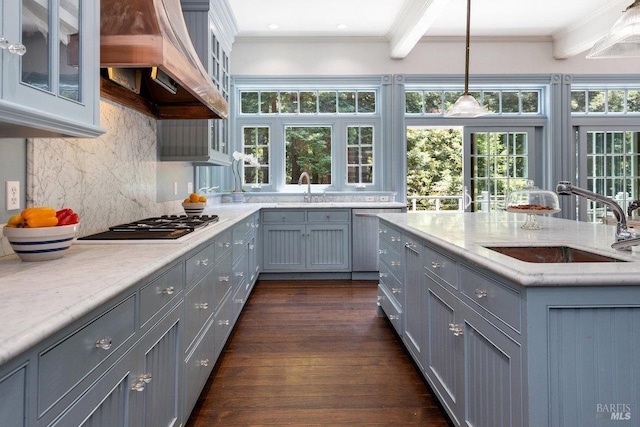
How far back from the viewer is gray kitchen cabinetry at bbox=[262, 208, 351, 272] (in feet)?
15.5

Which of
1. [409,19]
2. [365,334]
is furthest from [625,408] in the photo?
[409,19]

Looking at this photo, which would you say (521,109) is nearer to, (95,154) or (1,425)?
(95,154)

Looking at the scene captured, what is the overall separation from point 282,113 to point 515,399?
4.75 meters

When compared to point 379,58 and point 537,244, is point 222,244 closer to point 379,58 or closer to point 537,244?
point 537,244

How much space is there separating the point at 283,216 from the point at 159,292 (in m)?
3.36

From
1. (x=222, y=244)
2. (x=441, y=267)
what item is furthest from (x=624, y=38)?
(x=222, y=244)

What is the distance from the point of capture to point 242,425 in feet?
6.00

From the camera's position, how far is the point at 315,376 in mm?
2305

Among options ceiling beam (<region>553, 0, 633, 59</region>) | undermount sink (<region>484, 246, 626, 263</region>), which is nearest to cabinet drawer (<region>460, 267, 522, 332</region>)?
undermount sink (<region>484, 246, 626, 263</region>)

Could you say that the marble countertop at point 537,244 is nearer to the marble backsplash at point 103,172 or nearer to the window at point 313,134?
the marble backsplash at point 103,172

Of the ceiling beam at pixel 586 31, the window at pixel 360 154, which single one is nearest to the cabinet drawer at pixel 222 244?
the window at pixel 360 154

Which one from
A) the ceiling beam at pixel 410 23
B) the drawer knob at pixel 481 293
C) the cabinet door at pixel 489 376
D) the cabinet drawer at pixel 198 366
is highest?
the ceiling beam at pixel 410 23

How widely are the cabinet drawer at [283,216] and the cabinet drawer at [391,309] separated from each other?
163cm

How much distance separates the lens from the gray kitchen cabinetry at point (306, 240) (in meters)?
4.71
